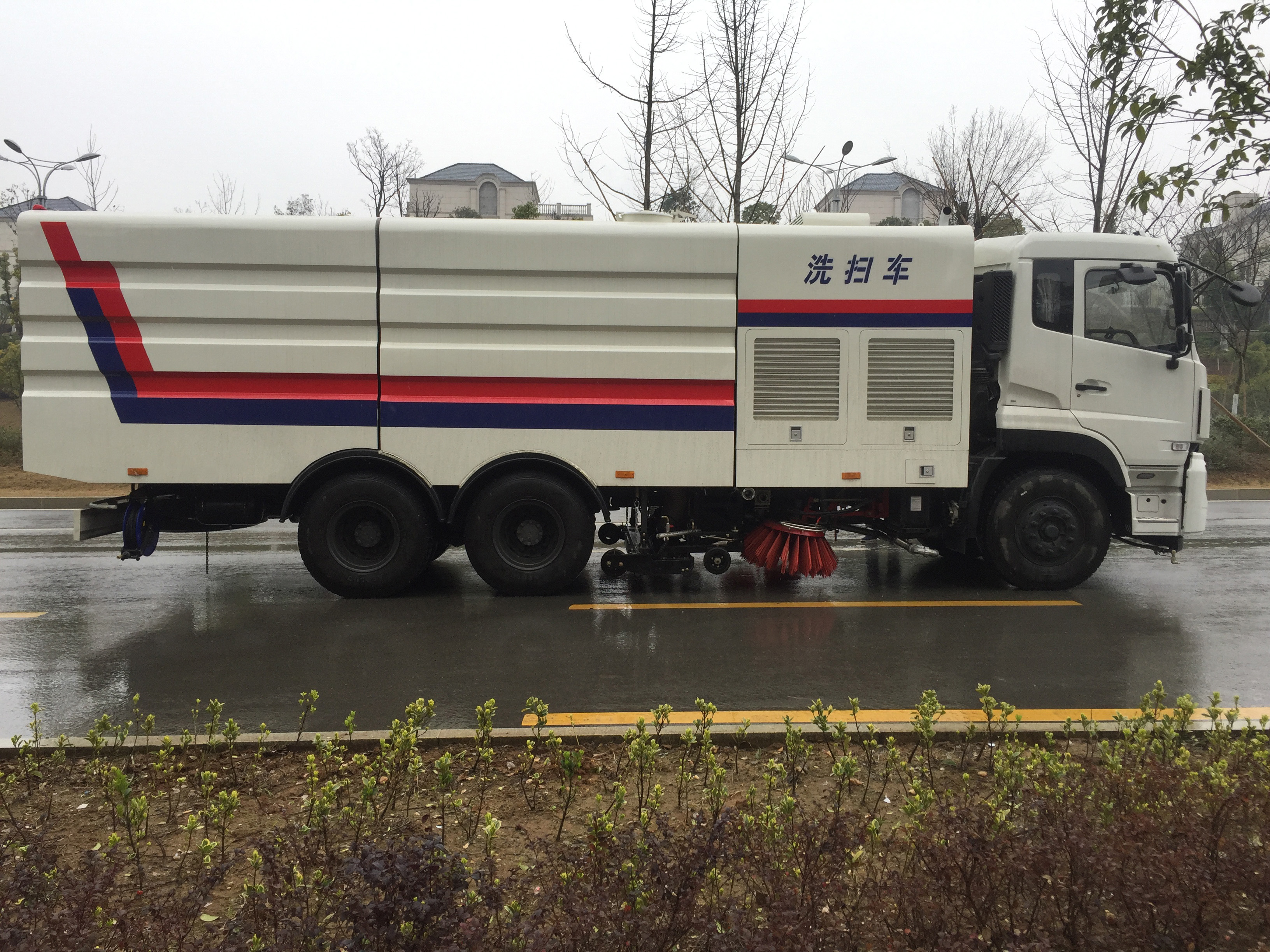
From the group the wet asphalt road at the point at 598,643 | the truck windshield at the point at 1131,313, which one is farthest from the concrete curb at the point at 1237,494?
the truck windshield at the point at 1131,313

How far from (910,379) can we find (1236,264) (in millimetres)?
16276

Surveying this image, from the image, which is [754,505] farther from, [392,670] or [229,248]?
[229,248]

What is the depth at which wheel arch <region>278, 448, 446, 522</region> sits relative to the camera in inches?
293

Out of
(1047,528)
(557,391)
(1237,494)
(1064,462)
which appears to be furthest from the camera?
(1237,494)

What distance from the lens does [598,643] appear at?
6516 millimetres

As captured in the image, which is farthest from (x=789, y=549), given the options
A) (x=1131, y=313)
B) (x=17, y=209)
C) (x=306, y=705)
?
(x=17, y=209)

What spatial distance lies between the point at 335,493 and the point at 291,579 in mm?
1653

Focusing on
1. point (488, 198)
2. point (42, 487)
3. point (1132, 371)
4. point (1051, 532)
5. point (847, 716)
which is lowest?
point (847, 716)

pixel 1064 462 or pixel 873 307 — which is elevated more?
pixel 873 307

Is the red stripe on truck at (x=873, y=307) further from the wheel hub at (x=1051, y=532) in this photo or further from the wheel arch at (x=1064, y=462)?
the wheel hub at (x=1051, y=532)

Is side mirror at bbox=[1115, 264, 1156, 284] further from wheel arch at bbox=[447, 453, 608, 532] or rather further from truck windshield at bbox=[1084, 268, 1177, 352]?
wheel arch at bbox=[447, 453, 608, 532]

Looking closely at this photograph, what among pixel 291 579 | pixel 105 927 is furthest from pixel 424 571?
pixel 105 927

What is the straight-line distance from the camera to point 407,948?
93.0 inches

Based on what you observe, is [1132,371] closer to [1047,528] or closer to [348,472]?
[1047,528]
